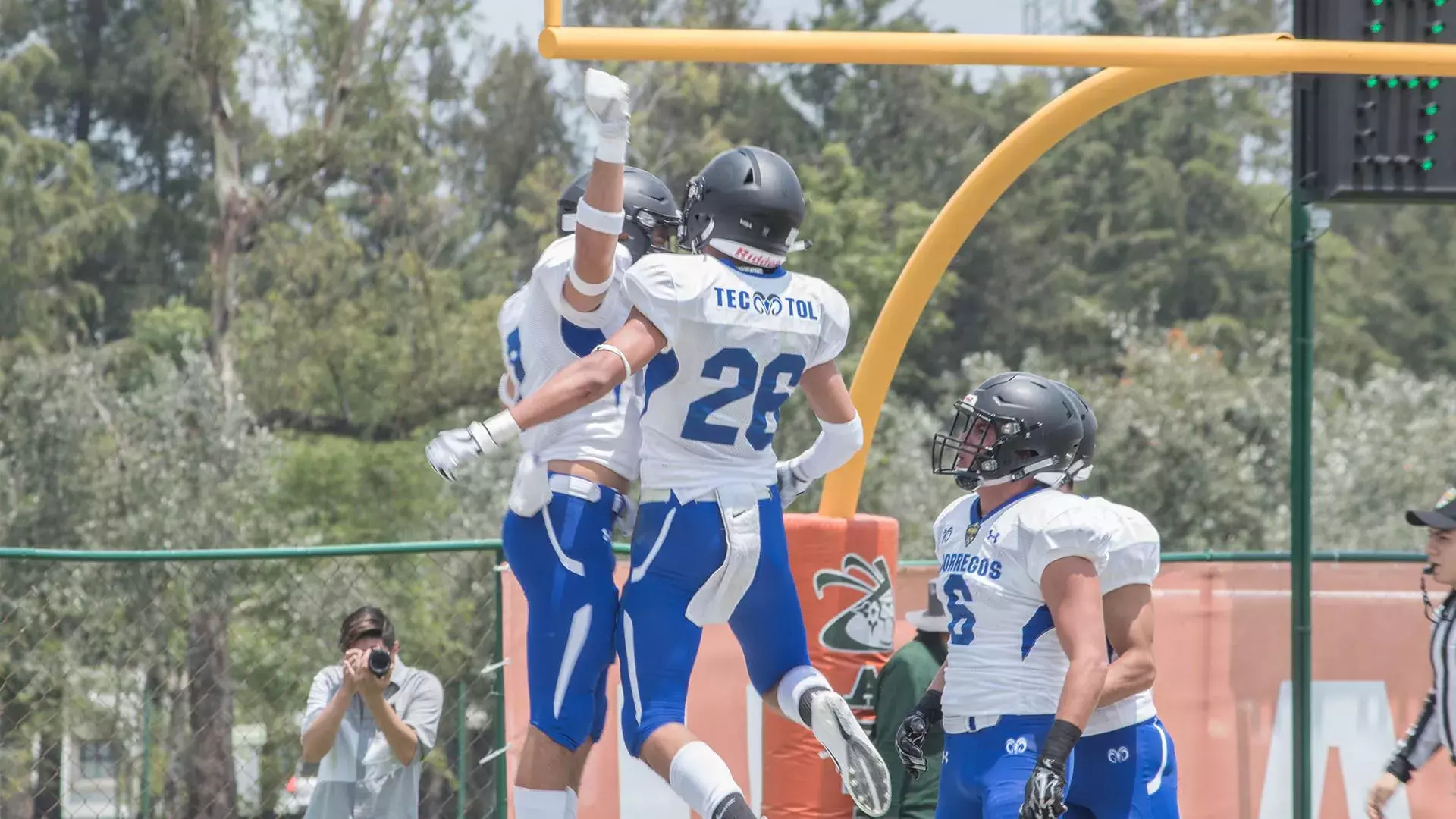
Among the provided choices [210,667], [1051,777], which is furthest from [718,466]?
[210,667]

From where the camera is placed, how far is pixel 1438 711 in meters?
6.14

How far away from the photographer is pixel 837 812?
633cm

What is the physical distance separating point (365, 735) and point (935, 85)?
117 ft

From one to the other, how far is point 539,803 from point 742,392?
1.32 meters

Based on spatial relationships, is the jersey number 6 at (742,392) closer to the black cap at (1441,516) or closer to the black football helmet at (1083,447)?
the black football helmet at (1083,447)

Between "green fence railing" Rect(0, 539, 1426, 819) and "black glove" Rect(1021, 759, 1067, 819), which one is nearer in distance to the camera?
"black glove" Rect(1021, 759, 1067, 819)

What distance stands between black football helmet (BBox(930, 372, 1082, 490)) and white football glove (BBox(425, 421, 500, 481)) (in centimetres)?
122

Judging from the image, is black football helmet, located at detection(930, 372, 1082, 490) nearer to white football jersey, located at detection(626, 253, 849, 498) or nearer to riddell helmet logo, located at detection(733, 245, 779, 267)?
white football jersey, located at detection(626, 253, 849, 498)

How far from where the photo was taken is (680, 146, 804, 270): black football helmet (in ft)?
16.4

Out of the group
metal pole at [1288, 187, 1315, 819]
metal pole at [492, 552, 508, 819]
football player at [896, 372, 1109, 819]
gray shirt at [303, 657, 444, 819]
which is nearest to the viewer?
football player at [896, 372, 1109, 819]

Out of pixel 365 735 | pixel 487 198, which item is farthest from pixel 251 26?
pixel 365 735

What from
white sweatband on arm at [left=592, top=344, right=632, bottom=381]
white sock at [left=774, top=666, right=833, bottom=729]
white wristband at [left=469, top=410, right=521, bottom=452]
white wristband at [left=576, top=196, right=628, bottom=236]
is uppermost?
white wristband at [left=576, top=196, right=628, bottom=236]

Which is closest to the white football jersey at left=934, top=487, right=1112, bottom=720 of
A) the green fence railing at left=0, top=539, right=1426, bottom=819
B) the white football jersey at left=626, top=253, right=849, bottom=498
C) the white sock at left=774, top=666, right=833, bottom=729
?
the white sock at left=774, top=666, right=833, bottom=729

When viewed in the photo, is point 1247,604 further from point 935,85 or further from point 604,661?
point 935,85
